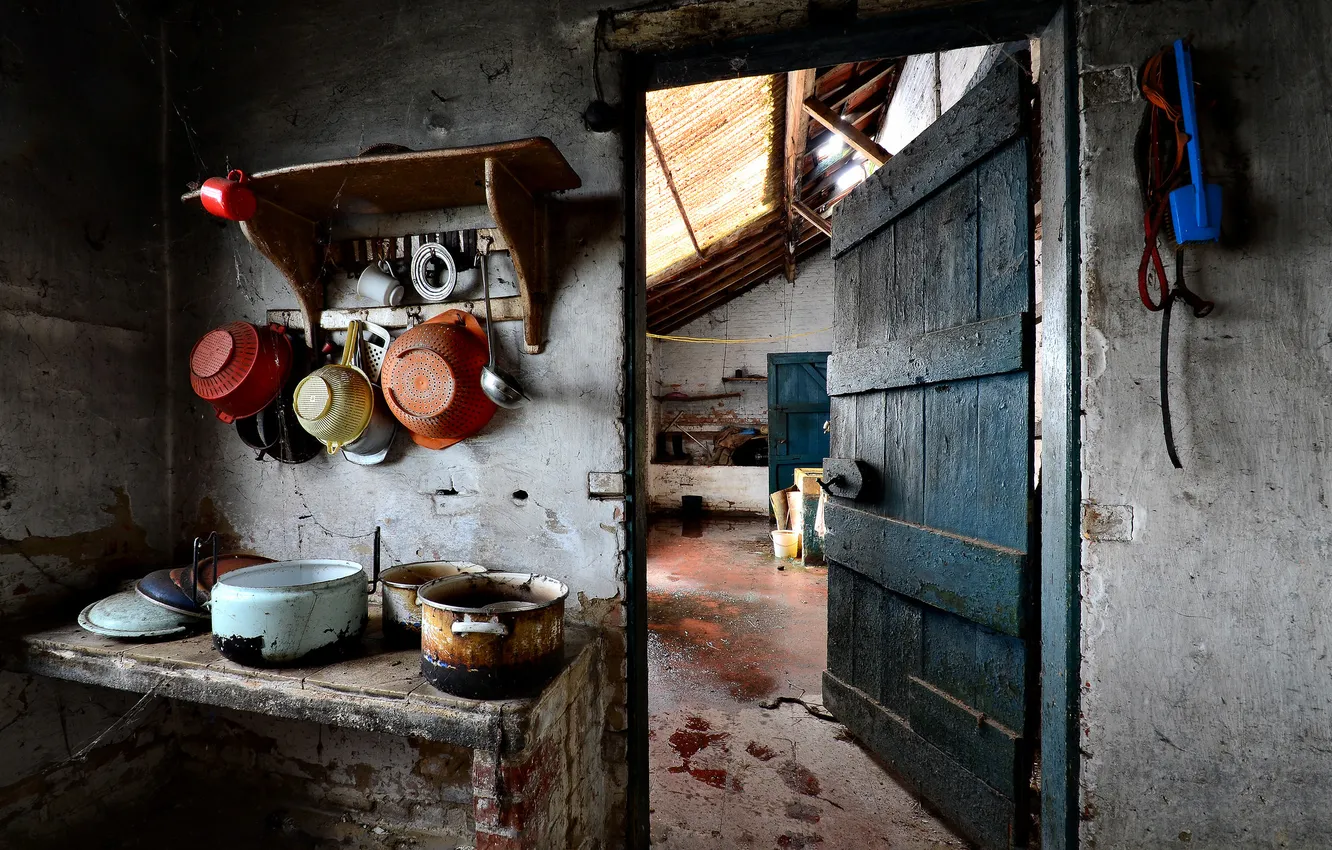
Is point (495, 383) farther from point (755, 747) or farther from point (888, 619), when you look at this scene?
point (755, 747)

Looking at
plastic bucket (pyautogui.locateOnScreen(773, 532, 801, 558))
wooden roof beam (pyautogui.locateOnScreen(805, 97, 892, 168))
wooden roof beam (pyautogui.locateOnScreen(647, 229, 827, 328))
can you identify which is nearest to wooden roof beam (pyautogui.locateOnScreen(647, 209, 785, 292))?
wooden roof beam (pyautogui.locateOnScreen(647, 229, 827, 328))

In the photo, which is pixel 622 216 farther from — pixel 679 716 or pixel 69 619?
pixel 679 716

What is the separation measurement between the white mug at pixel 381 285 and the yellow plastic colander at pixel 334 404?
267mm

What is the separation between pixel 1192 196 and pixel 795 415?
7984mm

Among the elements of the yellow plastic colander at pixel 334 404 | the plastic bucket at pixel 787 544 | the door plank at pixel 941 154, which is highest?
the door plank at pixel 941 154

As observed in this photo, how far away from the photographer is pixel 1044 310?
5.52ft

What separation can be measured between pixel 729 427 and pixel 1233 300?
29.5 ft

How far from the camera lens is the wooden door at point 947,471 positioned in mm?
1824

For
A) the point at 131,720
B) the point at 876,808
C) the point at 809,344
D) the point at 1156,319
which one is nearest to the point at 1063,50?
the point at 1156,319

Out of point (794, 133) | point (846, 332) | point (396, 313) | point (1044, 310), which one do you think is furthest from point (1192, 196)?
point (794, 133)

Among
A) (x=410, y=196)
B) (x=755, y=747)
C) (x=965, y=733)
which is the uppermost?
(x=410, y=196)

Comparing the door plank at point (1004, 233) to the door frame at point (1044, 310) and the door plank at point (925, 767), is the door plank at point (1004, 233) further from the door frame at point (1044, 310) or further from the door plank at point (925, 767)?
the door plank at point (925, 767)

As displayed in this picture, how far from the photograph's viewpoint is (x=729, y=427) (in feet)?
34.1

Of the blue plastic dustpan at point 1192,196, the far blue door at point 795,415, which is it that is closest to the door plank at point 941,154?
the blue plastic dustpan at point 1192,196
